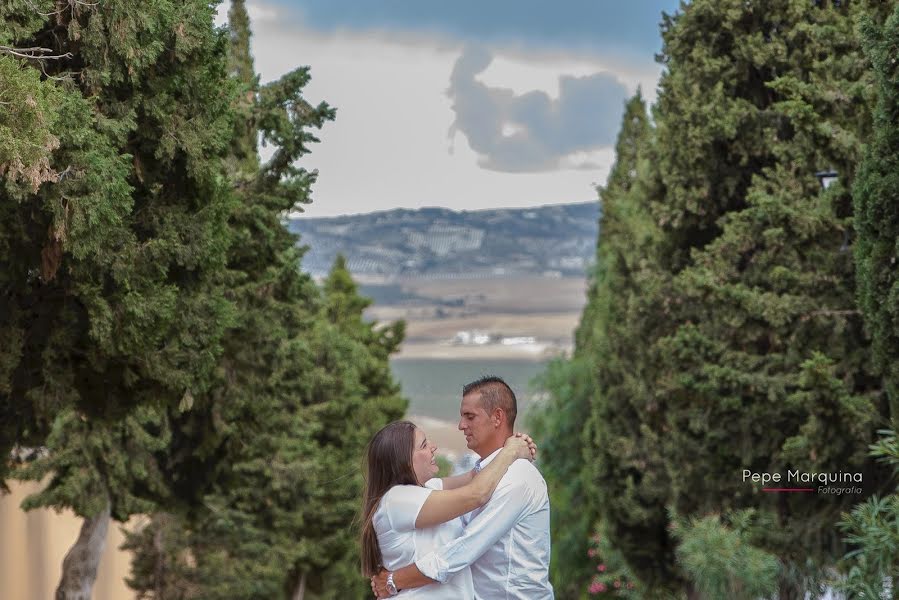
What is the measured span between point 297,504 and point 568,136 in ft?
202

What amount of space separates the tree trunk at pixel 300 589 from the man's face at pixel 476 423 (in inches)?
886

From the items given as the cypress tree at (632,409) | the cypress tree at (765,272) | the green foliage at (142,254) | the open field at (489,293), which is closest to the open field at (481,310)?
the open field at (489,293)

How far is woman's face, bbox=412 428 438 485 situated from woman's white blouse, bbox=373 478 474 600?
1.9 inches

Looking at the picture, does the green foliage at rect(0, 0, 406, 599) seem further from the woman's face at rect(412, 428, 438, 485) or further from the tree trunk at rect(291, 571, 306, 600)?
the tree trunk at rect(291, 571, 306, 600)

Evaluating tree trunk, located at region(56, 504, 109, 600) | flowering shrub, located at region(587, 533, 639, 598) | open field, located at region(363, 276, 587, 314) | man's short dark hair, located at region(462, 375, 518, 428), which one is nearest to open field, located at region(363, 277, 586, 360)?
open field, located at region(363, 276, 587, 314)

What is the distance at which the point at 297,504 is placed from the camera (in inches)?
916

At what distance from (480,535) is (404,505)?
297mm

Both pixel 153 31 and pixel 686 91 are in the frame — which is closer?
pixel 153 31

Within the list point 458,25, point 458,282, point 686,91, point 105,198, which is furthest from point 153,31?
point 458,25

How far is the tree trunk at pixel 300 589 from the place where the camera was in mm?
26984

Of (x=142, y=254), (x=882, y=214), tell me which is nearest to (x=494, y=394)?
(x=142, y=254)

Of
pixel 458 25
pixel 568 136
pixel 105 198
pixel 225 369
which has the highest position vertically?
pixel 458 25

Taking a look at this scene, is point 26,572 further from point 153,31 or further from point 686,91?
point 153,31

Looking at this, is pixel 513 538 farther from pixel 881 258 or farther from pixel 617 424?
pixel 617 424
